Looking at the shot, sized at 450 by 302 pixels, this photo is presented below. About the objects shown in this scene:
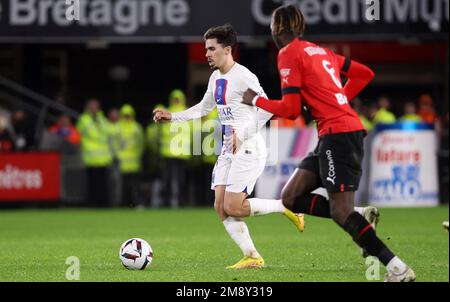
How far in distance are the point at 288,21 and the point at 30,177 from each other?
1323 cm

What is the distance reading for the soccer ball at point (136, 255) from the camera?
379 inches

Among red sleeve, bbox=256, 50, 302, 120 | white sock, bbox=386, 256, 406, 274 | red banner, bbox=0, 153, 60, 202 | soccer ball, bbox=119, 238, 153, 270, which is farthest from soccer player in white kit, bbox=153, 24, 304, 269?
red banner, bbox=0, 153, 60, 202

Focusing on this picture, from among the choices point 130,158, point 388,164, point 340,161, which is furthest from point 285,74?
point 130,158

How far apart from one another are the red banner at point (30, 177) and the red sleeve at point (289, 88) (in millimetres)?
13193

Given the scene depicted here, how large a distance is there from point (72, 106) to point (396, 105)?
908 centimetres

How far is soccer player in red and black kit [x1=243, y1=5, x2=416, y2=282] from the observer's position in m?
8.13

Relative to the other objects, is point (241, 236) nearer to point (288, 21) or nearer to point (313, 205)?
point (313, 205)

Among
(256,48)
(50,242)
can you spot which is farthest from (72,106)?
(50,242)

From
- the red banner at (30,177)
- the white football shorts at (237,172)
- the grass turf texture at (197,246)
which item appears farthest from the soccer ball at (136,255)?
the red banner at (30,177)

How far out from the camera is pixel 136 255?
964cm

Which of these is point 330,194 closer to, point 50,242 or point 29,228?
point 50,242

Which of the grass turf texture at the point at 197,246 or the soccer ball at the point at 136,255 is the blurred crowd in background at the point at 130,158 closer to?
the grass turf texture at the point at 197,246
